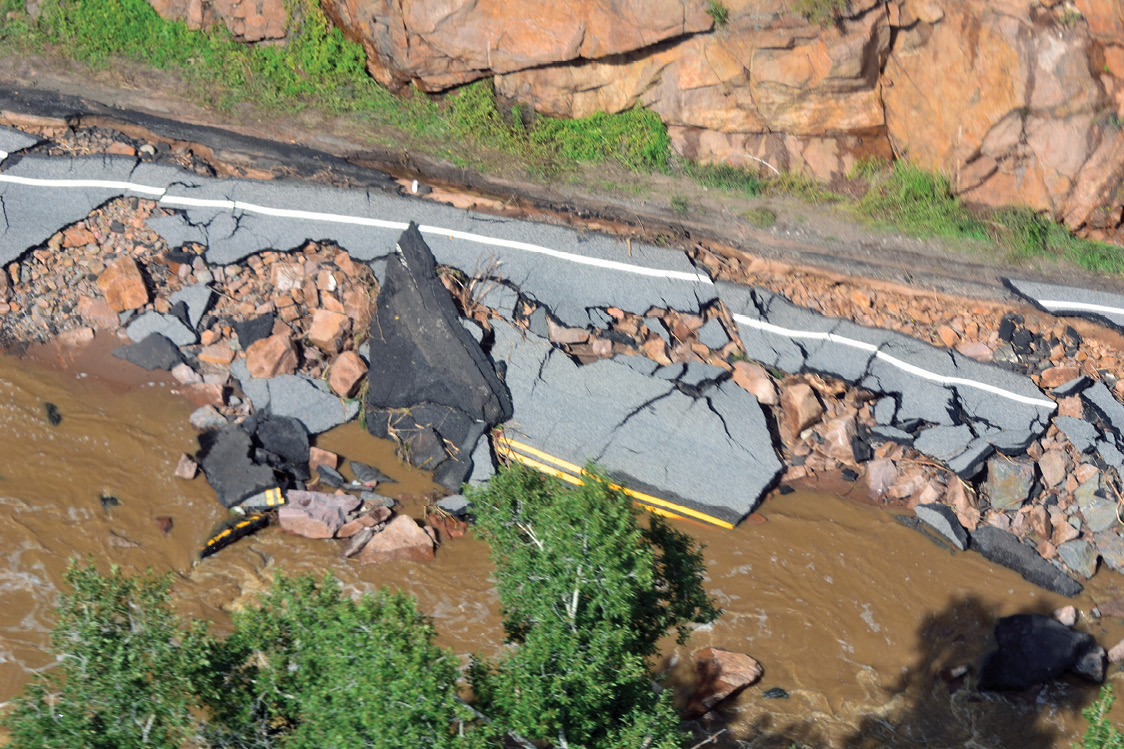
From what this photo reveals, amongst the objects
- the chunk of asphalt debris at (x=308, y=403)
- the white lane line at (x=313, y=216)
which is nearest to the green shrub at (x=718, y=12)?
the white lane line at (x=313, y=216)

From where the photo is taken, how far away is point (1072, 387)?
374 inches

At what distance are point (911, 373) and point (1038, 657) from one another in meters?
3.27

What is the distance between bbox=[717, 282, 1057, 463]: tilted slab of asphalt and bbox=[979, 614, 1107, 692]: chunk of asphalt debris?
6.17 ft

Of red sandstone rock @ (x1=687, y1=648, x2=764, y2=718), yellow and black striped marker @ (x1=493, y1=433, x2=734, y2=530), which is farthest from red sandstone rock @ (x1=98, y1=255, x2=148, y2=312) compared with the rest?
red sandstone rock @ (x1=687, y1=648, x2=764, y2=718)

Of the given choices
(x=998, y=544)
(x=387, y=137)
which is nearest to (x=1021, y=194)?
(x=998, y=544)

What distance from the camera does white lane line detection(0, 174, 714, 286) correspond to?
31.8 feet

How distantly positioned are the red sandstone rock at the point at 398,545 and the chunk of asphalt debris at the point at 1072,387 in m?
7.31

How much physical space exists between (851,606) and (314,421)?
5.87 metres

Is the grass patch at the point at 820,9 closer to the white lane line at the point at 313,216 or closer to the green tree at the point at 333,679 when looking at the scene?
the white lane line at the point at 313,216

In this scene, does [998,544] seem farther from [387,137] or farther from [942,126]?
[387,137]

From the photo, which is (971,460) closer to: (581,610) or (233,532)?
(581,610)

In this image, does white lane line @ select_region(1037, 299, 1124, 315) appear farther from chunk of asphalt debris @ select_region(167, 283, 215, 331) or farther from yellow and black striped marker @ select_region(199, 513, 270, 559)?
chunk of asphalt debris @ select_region(167, 283, 215, 331)

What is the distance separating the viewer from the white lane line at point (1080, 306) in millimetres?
10188

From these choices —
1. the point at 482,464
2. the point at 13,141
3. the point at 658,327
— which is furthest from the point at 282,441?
the point at 13,141
